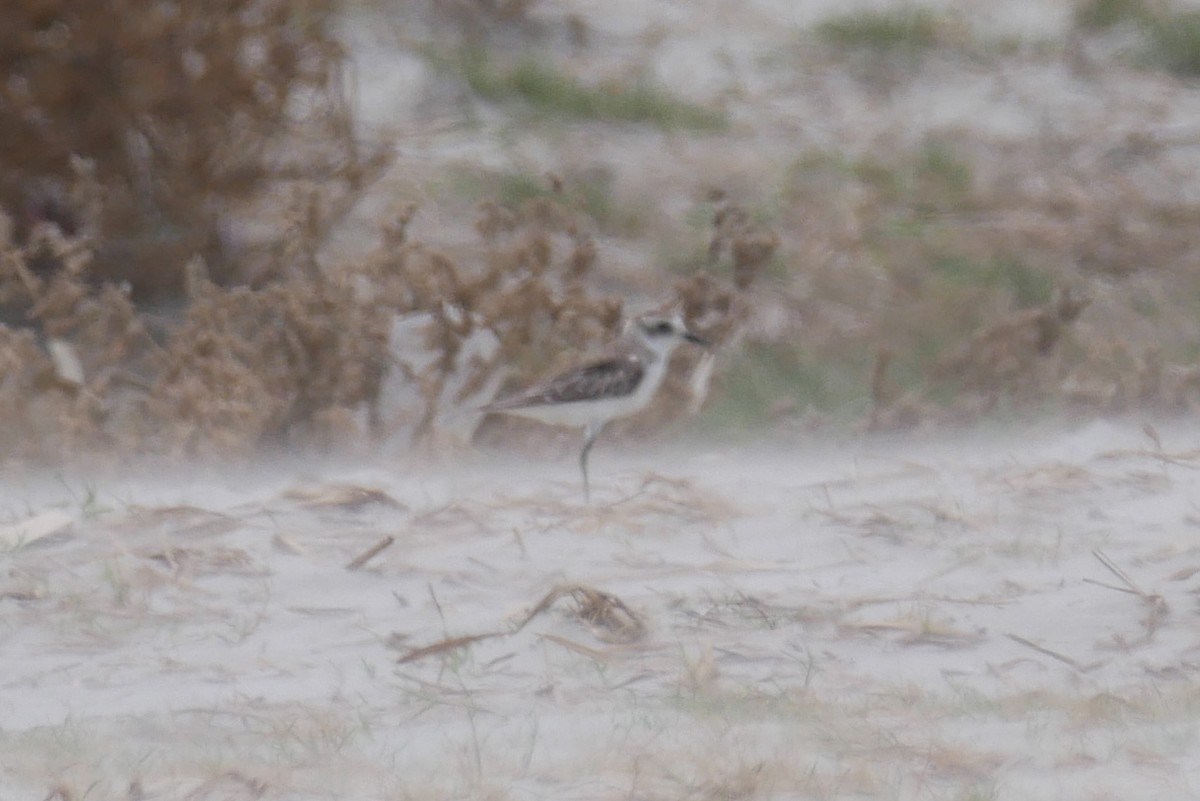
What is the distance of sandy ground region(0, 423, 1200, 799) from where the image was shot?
11.4ft

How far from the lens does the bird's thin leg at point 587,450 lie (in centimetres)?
513

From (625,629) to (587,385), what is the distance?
4.35 ft

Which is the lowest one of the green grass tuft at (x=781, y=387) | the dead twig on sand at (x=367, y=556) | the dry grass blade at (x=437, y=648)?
the green grass tuft at (x=781, y=387)

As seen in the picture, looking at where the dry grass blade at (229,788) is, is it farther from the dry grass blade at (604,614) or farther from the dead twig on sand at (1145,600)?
the dead twig on sand at (1145,600)

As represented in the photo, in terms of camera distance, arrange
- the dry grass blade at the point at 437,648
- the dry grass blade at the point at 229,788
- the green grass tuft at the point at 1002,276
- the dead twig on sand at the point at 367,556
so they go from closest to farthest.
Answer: the dry grass blade at the point at 229,788
the dry grass blade at the point at 437,648
the dead twig on sand at the point at 367,556
the green grass tuft at the point at 1002,276

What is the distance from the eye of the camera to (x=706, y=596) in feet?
14.3

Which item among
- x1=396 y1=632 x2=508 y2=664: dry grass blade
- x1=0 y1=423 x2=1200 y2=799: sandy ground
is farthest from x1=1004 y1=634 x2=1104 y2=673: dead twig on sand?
x1=396 y1=632 x2=508 y2=664: dry grass blade

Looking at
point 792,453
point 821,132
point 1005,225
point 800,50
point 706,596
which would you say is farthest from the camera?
point 800,50

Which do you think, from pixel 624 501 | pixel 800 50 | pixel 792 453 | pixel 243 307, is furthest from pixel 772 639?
pixel 800 50

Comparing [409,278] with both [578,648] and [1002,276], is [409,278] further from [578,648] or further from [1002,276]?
[1002,276]

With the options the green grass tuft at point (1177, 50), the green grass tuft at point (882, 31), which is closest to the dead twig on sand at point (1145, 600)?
the green grass tuft at point (882, 31)

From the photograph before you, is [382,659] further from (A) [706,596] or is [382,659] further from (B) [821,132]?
(B) [821,132]

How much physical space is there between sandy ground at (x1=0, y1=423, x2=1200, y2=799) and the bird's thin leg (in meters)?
0.06

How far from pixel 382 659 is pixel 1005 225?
17.1 ft
